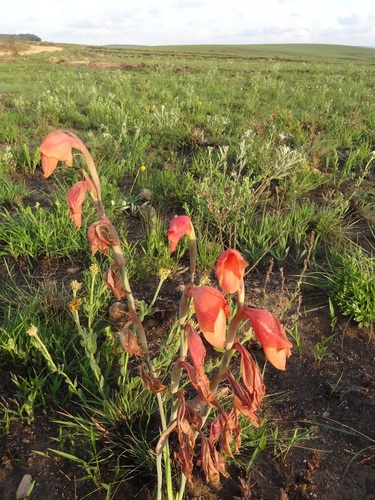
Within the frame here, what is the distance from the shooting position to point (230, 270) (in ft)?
2.83

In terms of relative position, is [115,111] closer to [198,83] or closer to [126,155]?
[126,155]

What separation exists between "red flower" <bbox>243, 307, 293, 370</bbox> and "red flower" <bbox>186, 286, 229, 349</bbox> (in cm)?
7

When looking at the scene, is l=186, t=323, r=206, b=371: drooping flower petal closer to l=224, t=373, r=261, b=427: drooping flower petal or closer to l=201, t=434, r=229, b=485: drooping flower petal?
l=224, t=373, r=261, b=427: drooping flower petal

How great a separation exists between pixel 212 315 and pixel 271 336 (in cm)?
13

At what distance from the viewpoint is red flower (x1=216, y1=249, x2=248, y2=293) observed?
855mm

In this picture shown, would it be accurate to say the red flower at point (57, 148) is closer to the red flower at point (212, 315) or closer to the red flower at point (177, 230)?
the red flower at point (177, 230)

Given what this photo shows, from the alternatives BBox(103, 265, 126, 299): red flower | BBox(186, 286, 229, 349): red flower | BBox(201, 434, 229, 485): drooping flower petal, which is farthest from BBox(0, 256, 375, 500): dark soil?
BBox(186, 286, 229, 349): red flower

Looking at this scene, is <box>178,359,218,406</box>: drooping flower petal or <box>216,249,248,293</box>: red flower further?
<box>178,359,218,406</box>: drooping flower petal

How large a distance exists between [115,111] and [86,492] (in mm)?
6021

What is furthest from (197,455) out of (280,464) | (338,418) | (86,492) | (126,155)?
(126,155)

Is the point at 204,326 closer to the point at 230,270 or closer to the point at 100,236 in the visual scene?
the point at 230,270

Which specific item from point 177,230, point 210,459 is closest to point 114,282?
point 177,230

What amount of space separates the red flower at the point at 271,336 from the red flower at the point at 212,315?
2.7 inches

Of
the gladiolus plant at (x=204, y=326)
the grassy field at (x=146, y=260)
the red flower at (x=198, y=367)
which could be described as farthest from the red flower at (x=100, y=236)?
the grassy field at (x=146, y=260)
